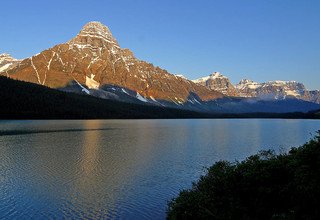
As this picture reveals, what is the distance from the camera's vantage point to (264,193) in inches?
1147

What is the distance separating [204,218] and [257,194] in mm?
4896

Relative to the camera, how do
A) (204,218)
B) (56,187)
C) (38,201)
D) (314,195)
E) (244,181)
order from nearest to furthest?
(314,195)
(204,218)
(244,181)
(38,201)
(56,187)

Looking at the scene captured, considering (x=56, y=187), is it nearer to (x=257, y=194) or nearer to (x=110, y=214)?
(x=110, y=214)

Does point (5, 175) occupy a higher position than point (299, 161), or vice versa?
point (299, 161)

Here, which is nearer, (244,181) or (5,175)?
(244,181)

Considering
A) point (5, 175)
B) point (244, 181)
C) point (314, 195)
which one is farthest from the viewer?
point (5, 175)

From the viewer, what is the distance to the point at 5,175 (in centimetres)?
5512

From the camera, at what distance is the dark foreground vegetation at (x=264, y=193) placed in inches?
965

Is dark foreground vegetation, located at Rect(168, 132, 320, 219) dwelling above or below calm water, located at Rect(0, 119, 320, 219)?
above

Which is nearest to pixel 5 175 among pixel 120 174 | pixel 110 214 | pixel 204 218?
pixel 120 174

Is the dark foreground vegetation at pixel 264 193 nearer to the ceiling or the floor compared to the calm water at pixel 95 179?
nearer to the ceiling

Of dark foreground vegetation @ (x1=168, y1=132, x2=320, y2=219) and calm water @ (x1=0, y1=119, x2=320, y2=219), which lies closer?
dark foreground vegetation @ (x1=168, y1=132, x2=320, y2=219)

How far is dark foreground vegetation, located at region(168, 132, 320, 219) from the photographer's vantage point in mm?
24500

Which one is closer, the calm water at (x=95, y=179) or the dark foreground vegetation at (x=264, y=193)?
the dark foreground vegetation at (x=264, y=193)
